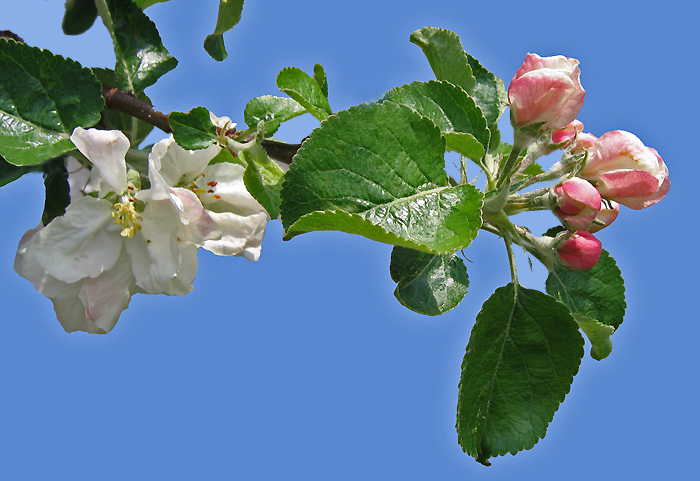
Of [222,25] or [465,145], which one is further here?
[222,25]

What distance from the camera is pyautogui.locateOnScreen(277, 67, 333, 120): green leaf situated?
0.76 m

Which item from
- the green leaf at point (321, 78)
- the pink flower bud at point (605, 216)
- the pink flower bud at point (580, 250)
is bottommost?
the pink flower bud at point (580, 250)

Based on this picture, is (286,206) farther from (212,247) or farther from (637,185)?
(637,185)

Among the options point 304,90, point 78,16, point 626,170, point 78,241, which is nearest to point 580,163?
point 626,170

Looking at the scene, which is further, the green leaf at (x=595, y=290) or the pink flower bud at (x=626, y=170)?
the green leaf at (x=595, y=290)

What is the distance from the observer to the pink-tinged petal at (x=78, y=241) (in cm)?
74

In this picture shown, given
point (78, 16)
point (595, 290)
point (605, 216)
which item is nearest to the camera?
point (605, 216)

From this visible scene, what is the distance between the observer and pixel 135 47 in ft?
2.91

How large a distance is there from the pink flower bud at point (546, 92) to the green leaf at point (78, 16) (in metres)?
0.62

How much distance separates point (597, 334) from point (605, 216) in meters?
0.14

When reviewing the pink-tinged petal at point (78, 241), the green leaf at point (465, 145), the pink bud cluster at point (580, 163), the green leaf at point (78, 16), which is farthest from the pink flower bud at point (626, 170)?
the green leaf at point (78, 16)

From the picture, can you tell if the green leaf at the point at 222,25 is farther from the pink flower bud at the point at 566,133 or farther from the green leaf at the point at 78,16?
the pink flower bud at the point at 566,133

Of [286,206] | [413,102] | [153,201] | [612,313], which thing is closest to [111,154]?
[153,201]

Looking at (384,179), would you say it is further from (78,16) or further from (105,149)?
(78,16)
